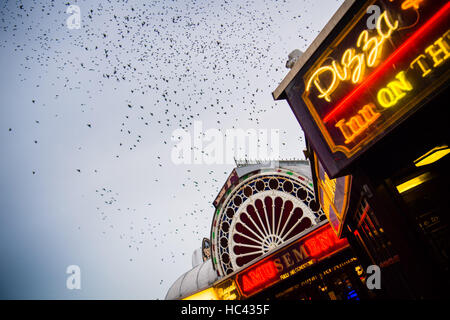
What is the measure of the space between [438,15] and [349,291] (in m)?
12.4

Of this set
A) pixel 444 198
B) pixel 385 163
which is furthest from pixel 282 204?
pixel 385 163

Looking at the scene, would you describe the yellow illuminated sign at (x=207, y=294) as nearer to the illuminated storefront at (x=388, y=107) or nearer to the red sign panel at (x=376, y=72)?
the illuminated storefront at (x=388, y=107)

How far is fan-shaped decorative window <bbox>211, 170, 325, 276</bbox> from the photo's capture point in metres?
15.1

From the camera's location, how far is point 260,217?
16.5 meters

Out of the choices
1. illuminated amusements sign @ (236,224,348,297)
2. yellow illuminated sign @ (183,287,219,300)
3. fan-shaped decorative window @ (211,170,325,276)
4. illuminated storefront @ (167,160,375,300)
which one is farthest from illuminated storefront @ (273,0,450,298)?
yellow illuminated sign @ (183,287,219,300)

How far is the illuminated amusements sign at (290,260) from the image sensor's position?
Answer: 458 inches

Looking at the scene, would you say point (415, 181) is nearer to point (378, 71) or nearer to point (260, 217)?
point (378, 71)

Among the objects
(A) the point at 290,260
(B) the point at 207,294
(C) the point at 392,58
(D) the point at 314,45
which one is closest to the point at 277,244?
(A) the point at 290,260

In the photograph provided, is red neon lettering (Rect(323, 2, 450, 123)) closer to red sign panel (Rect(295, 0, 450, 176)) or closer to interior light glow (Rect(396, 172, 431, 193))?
red sign panel (Rect(295, 0, 450, 176))

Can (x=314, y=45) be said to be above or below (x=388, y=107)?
above

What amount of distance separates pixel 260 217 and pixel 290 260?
423 cm

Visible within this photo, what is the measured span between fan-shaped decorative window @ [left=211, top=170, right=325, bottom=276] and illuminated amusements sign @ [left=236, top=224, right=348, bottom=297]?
2229mm
